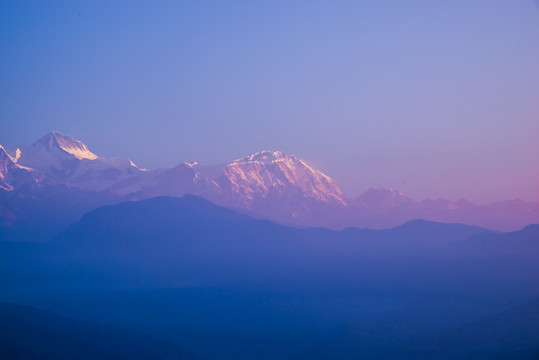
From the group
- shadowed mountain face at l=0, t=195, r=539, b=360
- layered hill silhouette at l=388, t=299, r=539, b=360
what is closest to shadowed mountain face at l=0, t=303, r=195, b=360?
shadowed mountain face at l=0, t=195, r=539, b=360

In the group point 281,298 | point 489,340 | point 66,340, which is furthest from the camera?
point 281,298

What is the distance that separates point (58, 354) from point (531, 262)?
148734mm

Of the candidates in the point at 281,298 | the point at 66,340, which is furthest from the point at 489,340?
the point at 281,298

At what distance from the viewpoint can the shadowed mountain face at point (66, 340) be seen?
76500mm

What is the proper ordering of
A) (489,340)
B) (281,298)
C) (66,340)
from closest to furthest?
(66,340) < (489,340) < (281,298)

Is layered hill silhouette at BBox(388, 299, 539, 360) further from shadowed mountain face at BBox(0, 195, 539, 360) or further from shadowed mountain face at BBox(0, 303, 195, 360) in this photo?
shadowed mountain face at BBox(0, 303, 195, 360)

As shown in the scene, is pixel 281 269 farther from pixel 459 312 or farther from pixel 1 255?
pixel 1 255

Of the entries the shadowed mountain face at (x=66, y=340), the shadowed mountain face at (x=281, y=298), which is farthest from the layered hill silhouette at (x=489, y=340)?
the shadowed mountain face at (x=66, y=340)

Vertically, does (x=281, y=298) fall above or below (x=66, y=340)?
above

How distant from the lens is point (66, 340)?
84625mm

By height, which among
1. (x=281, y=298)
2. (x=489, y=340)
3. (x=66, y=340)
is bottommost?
(x=66, y=340)

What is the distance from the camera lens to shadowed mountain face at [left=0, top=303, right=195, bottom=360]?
251 ft

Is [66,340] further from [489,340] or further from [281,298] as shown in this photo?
[281,298]

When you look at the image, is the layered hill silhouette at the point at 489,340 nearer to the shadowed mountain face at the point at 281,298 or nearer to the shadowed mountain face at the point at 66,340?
the shadowed mountain face at the point at 281,298
